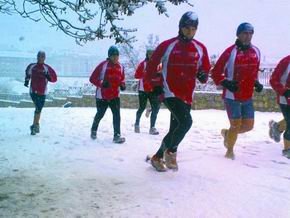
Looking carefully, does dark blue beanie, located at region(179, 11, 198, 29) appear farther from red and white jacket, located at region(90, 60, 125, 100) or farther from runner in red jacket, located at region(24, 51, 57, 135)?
runner in red jacket, located at region(24, 51, 57, 135)

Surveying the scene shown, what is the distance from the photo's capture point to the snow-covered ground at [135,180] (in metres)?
4.36

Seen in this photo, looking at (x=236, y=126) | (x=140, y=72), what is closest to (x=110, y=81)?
(x=140, y=72)

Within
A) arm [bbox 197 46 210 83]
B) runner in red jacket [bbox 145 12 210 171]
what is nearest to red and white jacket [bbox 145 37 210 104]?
runner in red jacket [bbox 145 12 210 171]

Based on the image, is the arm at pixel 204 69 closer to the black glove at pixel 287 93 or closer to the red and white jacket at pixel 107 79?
the black glove at pixel 287 93

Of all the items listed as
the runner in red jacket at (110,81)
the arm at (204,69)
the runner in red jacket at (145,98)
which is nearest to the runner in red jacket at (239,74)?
the arm at (204,69)

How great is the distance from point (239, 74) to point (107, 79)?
329 cm

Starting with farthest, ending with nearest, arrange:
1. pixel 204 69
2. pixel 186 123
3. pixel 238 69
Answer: pixel 238 69 < pixel 204 69 < pixel 186 123

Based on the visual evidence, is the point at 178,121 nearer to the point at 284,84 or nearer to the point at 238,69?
the point at 238,69

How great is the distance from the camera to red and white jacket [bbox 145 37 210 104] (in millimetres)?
5730

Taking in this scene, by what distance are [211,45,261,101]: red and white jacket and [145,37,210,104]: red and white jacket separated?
3.03 feet

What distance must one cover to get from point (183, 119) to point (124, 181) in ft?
3.60

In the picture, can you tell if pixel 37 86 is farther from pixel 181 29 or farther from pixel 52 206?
pixel 52 206

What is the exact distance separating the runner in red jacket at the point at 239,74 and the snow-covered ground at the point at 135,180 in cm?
73

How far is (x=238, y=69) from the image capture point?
21.8ft
